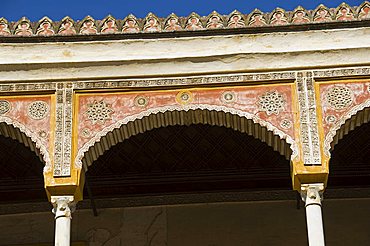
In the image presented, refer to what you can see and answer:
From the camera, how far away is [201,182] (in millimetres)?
9922

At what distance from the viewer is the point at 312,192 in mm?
7973

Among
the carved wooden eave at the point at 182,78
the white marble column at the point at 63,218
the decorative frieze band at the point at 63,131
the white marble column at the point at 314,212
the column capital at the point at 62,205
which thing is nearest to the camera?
the white marble column at the point at 314,212

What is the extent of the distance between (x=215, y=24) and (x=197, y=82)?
0.57 metres

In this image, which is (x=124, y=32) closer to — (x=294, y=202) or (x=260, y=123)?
(x=260, y=123)

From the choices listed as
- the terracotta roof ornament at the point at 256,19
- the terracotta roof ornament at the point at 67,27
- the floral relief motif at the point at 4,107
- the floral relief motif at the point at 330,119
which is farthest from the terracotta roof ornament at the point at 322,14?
the floral relief motif at the point at 4,107

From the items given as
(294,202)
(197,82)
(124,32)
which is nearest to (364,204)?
(294,202)

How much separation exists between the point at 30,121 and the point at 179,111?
126 cm

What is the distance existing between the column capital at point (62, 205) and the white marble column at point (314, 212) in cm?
190

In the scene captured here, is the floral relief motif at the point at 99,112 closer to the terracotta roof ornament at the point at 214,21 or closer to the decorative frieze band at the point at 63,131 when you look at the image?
the decorative frieze band at the point at 63,131

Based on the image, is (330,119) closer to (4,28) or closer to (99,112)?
(99,112)

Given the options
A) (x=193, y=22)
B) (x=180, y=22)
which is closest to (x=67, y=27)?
(x=180, y=22)

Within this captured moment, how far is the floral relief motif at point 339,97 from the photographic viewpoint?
325 inches

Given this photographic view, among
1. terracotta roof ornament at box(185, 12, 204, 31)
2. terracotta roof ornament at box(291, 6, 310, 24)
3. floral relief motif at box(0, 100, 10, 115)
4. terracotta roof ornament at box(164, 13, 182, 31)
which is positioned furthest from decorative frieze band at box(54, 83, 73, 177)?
terracotta roof ornament at box(291, 6, 310, 24)

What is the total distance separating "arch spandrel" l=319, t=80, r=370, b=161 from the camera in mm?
8141
